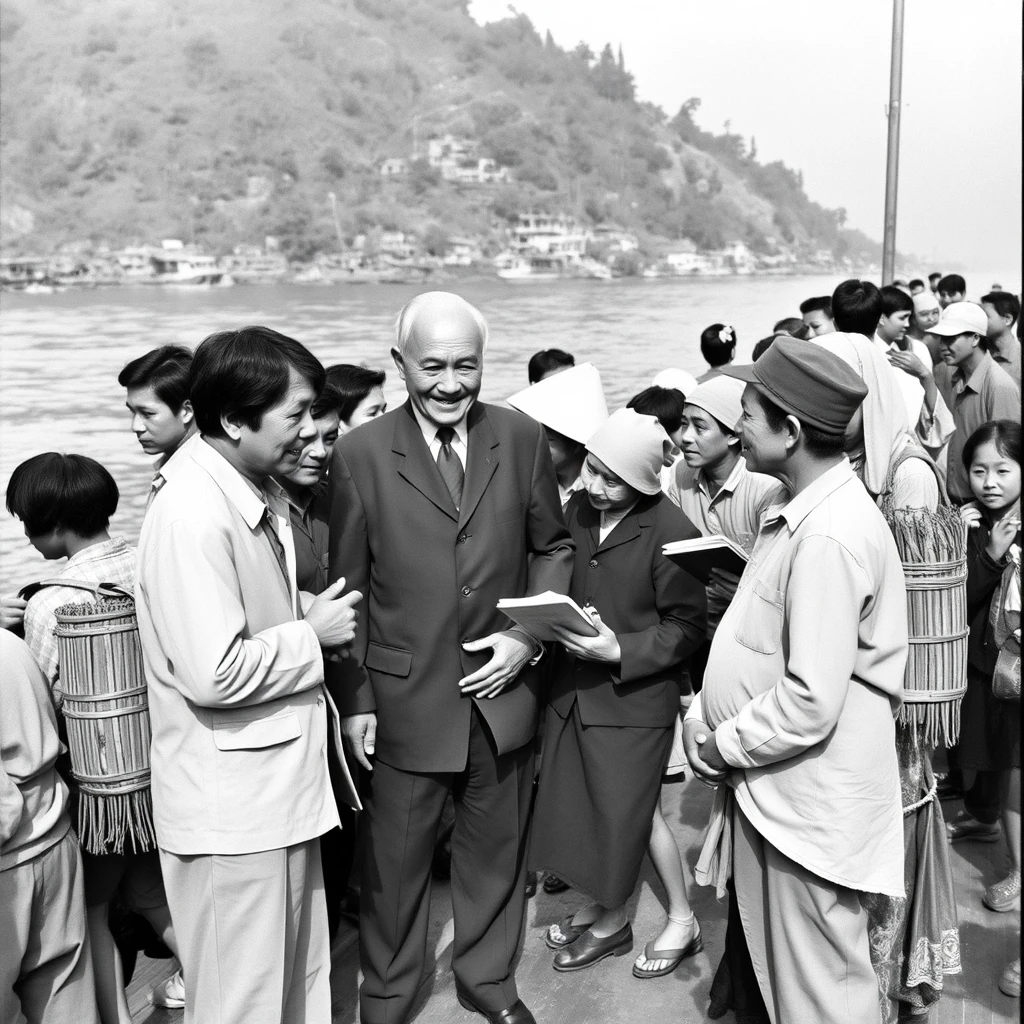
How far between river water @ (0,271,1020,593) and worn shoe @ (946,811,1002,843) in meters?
4.87

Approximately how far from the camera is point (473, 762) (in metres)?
2.38

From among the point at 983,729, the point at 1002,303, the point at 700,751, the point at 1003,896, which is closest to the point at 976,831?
the point at 1003,896

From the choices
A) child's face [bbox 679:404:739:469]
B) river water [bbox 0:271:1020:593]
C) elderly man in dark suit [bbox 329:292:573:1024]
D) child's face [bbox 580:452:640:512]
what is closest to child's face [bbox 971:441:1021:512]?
child's face [bbox 679:404:739:469]

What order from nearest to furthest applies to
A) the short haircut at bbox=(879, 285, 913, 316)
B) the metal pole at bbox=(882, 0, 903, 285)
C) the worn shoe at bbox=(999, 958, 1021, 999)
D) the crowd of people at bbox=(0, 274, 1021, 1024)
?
1. the crowd of people at bbox=(0, 274, 1021, 1024)
2. the worn shoe at bbox=(999, 958, 1021, 999)
3. the short haircut at bbox=(879, 285, 913, 316)
4. the metal pole at bbox=(882, 0, 903, 285)

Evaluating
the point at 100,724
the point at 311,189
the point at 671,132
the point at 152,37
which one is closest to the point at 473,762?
the point at 100,724

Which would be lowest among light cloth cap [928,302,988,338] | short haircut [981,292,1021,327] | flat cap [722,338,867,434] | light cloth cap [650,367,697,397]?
flat cap [722,338,867,434]

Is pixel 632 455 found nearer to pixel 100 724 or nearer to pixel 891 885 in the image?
pixel 891 885

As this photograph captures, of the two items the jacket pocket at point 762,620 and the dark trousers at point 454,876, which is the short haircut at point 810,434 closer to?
the jacket pocket at point 762,620

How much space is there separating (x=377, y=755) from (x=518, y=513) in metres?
0.64

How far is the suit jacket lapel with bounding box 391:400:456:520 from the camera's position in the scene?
2.26 metres

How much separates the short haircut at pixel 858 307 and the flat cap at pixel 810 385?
78.9 inches

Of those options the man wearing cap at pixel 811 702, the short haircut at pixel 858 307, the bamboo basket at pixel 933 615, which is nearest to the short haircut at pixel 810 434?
the man wearing cap at pixel 811 702

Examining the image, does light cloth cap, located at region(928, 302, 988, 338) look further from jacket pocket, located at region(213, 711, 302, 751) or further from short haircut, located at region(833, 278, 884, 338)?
jacket pocket, located at region(213, 711, 302, 751)

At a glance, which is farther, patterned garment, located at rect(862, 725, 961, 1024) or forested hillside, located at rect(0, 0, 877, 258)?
forested hillside, located at rect(0, 0, 877, 258)
